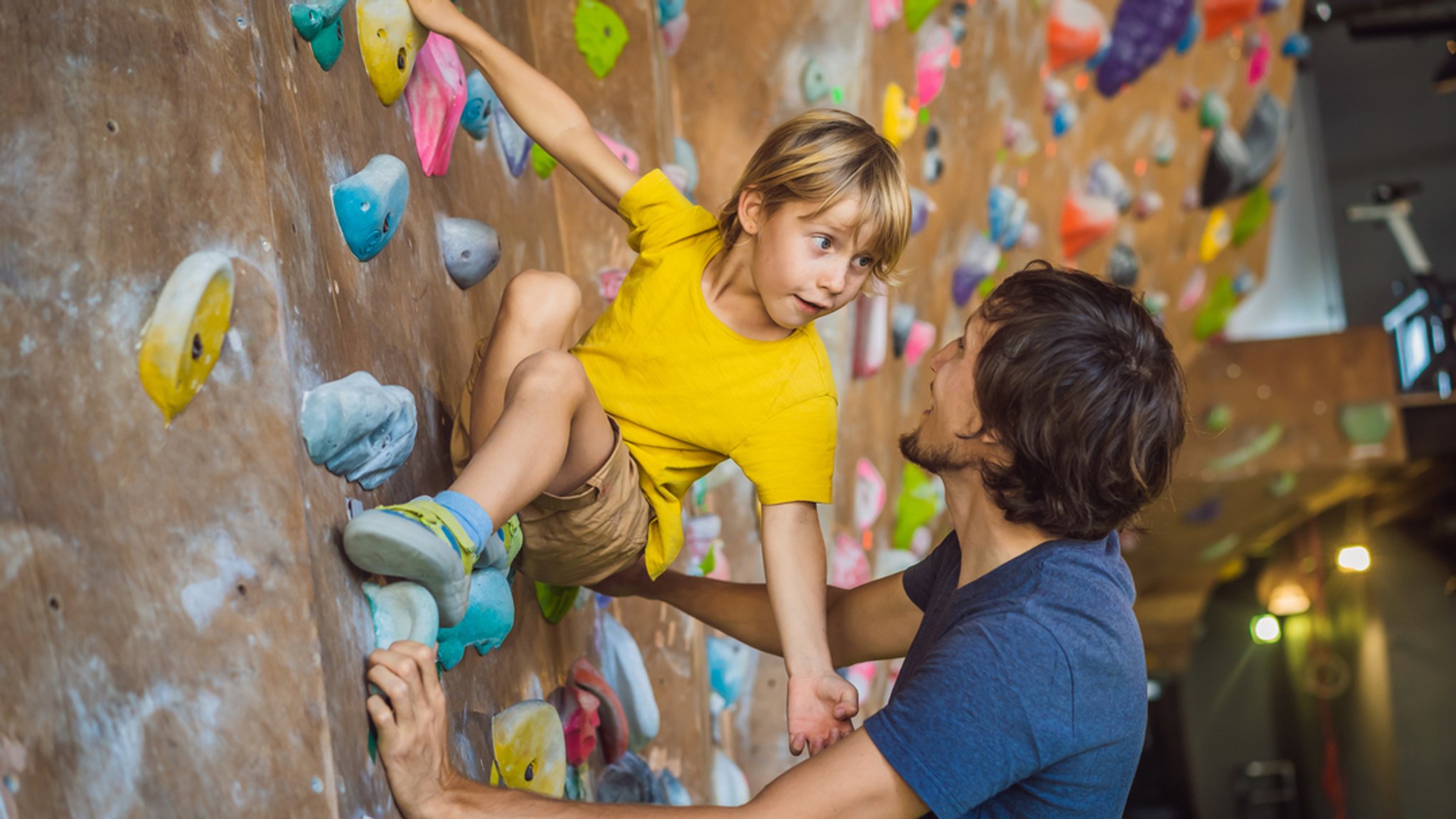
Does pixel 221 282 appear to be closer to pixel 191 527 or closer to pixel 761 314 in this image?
pixel 191 527

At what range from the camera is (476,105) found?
1.69 meters

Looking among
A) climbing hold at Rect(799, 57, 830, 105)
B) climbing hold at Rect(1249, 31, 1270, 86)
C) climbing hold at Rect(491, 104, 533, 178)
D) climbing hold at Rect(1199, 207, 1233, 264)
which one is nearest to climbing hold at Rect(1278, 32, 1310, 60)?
climbing hold at Rect(1249, 31, 1270, 86)

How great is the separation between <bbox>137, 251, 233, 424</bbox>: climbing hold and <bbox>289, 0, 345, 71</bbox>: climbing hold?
0.25 metres

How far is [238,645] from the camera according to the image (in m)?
1.03

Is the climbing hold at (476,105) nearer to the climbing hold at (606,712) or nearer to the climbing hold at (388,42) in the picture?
the climbing hold at (388,42)

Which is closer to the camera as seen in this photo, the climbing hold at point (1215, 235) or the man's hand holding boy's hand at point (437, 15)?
the man's hand holding boy's hand at point (437, 15)

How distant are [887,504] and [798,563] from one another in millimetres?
1561

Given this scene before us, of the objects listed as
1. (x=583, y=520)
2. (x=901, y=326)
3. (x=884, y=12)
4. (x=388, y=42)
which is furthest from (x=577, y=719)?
(x=884, y=12)

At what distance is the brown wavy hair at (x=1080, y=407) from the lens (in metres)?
1.26

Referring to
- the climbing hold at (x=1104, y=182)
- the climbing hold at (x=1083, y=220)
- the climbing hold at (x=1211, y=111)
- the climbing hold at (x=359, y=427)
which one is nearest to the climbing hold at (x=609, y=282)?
the climbing hold at (x=359, y=427)

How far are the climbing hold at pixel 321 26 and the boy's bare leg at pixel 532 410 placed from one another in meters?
0.31

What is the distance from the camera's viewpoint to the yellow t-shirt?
1.56m

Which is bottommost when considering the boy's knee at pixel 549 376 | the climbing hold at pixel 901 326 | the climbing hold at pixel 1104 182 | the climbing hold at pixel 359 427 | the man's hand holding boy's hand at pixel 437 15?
the climbing hold at pixel 359 427

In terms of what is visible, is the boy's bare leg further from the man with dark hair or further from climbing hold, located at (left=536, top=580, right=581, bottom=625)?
climbing hold, located at (left=536, top=580, right=581, bottom=625)
